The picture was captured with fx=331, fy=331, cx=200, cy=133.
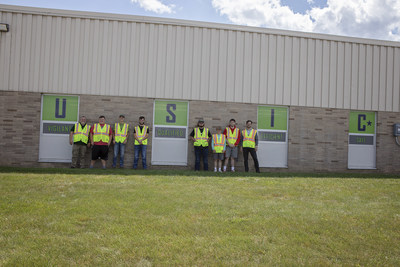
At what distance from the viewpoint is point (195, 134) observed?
1220 centimetres

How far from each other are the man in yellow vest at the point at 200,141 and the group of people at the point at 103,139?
178cm

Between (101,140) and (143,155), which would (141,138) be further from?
(101,140)

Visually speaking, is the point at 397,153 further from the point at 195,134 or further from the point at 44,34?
the point at 44,34

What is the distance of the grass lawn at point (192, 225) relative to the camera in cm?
366

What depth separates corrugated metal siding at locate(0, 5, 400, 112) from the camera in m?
12.4

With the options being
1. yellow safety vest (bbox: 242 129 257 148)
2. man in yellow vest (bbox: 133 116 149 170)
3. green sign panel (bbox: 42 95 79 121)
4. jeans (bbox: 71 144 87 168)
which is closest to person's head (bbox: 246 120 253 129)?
yellow safety vest (bbox: 242 129 257 148)

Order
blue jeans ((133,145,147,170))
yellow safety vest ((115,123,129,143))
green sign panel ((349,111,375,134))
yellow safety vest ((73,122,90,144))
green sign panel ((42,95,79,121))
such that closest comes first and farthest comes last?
yellow safety vest ((73,122,90,144)), yellow safety vest ((115,123,129,143)), blue jeans ((133,145,147,170)), green sign panel ((42,95,79,121)), green sign panel ((349,111,375,134))

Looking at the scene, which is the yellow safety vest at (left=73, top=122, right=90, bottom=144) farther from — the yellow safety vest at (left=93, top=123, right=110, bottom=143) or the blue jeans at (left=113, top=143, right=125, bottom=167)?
the blue jeans at (left=113, top=143, right=125, bottom=167)

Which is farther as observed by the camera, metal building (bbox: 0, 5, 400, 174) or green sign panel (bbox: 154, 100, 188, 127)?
green sign panel (bbox: 154, 100, 188, 127)

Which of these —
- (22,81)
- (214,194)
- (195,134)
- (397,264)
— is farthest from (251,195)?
(22,81)

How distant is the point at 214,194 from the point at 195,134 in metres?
5.36

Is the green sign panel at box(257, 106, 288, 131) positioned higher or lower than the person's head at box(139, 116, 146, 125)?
higher

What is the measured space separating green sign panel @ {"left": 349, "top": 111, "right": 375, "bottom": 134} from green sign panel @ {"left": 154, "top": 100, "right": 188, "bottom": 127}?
279 inches

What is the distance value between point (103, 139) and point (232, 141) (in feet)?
15.4
